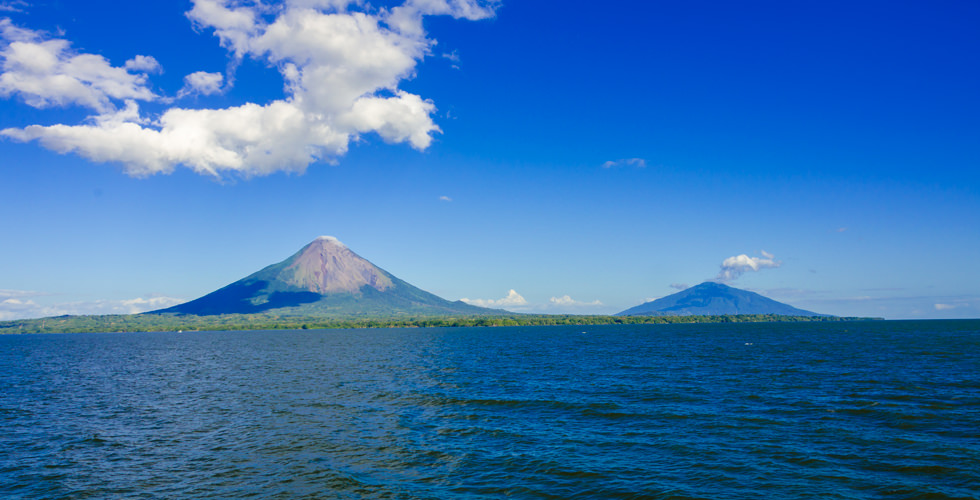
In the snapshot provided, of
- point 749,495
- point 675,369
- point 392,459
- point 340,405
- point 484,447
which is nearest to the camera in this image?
point 749,495

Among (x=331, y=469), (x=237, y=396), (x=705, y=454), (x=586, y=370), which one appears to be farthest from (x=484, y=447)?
(x=586, y=370)

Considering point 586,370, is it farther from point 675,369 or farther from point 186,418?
point 186,418

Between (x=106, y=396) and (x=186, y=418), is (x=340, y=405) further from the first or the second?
(x=106, y=396)

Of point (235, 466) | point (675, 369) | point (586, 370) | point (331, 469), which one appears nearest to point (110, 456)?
point (235, 466)

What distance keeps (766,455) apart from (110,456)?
43.2 metres

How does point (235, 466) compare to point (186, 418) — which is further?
point (186, 418)

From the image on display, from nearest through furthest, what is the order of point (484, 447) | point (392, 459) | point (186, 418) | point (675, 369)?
point (392, 459), point (484, 447), point (186, 418), point (675, 369)

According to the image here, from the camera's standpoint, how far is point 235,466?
32281 mm

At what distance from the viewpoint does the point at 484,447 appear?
1423 inches

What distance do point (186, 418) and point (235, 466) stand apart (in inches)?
772

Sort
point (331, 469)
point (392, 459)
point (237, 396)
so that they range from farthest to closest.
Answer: point (237, 396), point (392, 459), point (331, 469)

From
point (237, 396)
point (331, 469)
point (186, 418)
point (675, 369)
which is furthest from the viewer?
point (675, 369)

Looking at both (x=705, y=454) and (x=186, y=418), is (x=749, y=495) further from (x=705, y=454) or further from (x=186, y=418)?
(x=186, y=418)

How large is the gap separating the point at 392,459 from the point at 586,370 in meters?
52.9
